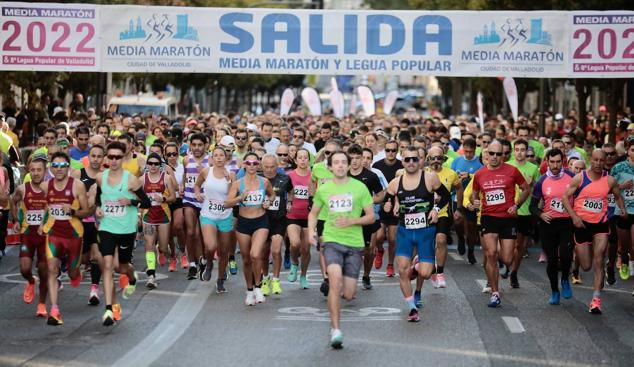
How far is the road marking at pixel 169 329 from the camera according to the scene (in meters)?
11.4

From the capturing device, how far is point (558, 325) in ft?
45.2

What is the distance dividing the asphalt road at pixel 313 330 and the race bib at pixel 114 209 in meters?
1.04

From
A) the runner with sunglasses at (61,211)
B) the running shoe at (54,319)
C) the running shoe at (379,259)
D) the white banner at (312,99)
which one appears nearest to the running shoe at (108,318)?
the running shoe at (54,319)

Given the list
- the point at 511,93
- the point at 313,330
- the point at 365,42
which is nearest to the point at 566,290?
the point at 313,330

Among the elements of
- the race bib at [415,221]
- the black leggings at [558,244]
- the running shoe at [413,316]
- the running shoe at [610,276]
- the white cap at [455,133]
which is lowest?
the running shoe at [413,316]

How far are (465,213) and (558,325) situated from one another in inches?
259

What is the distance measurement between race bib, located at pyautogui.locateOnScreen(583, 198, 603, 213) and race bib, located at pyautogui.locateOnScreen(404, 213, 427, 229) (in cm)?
234

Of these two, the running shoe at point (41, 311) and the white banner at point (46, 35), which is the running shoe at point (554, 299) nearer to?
the running shoe at point (41, 311)

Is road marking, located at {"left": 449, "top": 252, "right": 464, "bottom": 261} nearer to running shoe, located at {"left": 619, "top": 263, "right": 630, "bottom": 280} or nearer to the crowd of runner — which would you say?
the crowd of runner

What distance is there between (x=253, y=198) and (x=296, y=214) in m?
1.75

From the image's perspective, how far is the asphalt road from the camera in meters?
11.5

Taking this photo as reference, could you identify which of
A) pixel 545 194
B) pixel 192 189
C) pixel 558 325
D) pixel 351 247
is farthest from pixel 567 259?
pixel 192 189

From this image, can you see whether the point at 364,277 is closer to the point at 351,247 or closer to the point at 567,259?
the point at 567,259

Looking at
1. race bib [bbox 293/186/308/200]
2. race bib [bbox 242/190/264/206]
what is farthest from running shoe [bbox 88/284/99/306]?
race bib [bbox 293/186/308/200]
